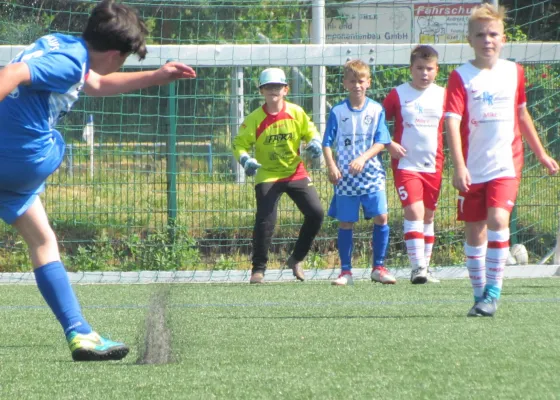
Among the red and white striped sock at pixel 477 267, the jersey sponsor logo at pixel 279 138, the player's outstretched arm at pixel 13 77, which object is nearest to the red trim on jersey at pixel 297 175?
the jersey sponsor logo at pixel 279 138

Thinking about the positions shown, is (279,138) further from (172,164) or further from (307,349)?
(307,349)

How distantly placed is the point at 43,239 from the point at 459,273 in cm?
553

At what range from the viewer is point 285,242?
A: 32.6 ft

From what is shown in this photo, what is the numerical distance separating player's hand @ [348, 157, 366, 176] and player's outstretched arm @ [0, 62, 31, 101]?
13.5 feet

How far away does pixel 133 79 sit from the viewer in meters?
4.60

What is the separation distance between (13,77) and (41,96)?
29cm

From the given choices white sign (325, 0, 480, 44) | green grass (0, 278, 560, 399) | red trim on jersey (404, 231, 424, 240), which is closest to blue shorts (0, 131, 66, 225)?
green grass (0, 278, 560, 399)

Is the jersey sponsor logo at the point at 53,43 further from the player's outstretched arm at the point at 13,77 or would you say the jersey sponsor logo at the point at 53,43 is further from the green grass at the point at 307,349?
the green grass at the point at 307,349

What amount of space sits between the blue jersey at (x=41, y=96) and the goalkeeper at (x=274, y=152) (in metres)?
4.30

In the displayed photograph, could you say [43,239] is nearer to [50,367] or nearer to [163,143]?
[50,367]

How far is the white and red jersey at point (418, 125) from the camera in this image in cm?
782

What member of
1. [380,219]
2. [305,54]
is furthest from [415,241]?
[305,54]

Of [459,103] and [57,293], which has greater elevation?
[459,103]

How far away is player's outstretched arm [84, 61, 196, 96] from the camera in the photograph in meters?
4.41
